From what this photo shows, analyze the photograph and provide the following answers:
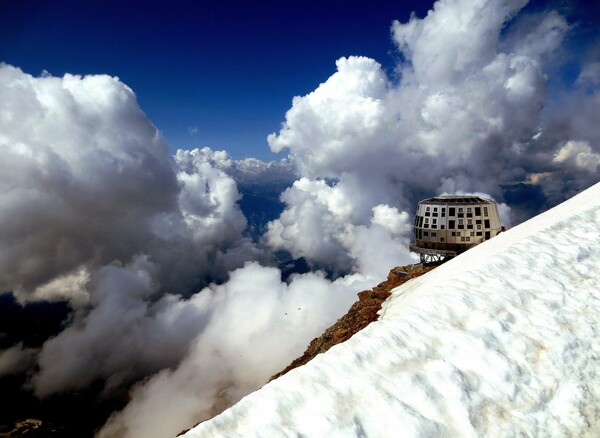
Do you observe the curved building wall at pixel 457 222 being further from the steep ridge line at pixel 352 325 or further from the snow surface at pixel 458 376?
the snow surface at pixel 458 376

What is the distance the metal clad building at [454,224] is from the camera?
44188mm

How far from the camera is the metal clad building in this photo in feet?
145

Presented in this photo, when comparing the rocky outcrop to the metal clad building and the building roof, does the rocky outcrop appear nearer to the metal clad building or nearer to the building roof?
the metal clad building

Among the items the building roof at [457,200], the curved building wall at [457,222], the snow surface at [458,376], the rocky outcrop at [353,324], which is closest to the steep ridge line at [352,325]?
the rocky outcrop at [353,324]

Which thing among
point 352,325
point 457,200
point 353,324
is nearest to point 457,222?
point 457,200

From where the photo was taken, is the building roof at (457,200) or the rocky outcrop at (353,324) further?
the building roof at (457,200)

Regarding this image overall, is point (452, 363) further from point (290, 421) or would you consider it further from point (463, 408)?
point (290, 421)

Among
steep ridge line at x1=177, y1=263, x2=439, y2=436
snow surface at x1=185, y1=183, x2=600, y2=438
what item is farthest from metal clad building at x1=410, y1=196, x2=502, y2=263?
snow surface at x1=185, y1=183, x2=600, y2=438

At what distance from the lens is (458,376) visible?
7.52 m

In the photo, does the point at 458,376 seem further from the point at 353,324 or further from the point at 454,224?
the point at 454,224

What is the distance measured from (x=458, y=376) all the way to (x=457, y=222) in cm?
4121

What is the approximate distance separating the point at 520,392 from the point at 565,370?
1560 mm

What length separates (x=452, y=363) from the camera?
25.8 ft

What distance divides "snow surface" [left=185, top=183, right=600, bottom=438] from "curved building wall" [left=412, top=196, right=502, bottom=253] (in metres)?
35.7
